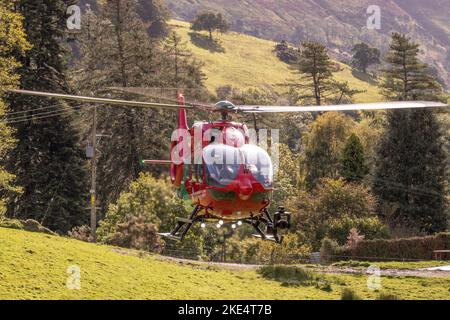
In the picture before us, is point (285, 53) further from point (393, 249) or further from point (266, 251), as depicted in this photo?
point (393, 249)

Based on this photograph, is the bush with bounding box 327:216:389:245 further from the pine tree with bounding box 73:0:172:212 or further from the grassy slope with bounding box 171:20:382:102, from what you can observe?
the grassy slope with bounding box 171:20:382:102

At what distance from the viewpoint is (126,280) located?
3167 centimetres

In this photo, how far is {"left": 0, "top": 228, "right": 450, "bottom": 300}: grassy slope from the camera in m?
28.5

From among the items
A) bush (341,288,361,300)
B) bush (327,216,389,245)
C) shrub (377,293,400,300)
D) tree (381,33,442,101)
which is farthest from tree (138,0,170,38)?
shrub (377,293,400,300)

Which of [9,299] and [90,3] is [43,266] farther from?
[90,3]

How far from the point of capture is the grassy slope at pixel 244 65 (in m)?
151

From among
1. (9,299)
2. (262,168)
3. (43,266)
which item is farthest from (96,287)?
(262,168)

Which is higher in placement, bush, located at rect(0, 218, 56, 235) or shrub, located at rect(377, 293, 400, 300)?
bush, located at rect(0, 218, 56, 235)

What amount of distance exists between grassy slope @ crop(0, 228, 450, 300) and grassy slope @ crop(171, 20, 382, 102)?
102245 millimetres

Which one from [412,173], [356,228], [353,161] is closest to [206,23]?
[353,161]

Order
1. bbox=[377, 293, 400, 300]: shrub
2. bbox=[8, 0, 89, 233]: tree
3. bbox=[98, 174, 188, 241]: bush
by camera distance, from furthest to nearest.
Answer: bbox=[8, 0, 89, 233]: tree < bbox=[98, 174, 188, 241]: bush < bbox=[377, 293, 400, 300]: shrub

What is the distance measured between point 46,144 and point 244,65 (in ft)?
358

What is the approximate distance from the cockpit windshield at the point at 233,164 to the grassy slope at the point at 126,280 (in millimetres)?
7575

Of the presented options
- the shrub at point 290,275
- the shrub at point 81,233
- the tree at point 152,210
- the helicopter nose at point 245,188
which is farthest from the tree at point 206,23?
the helicopter nose at point 245,188
